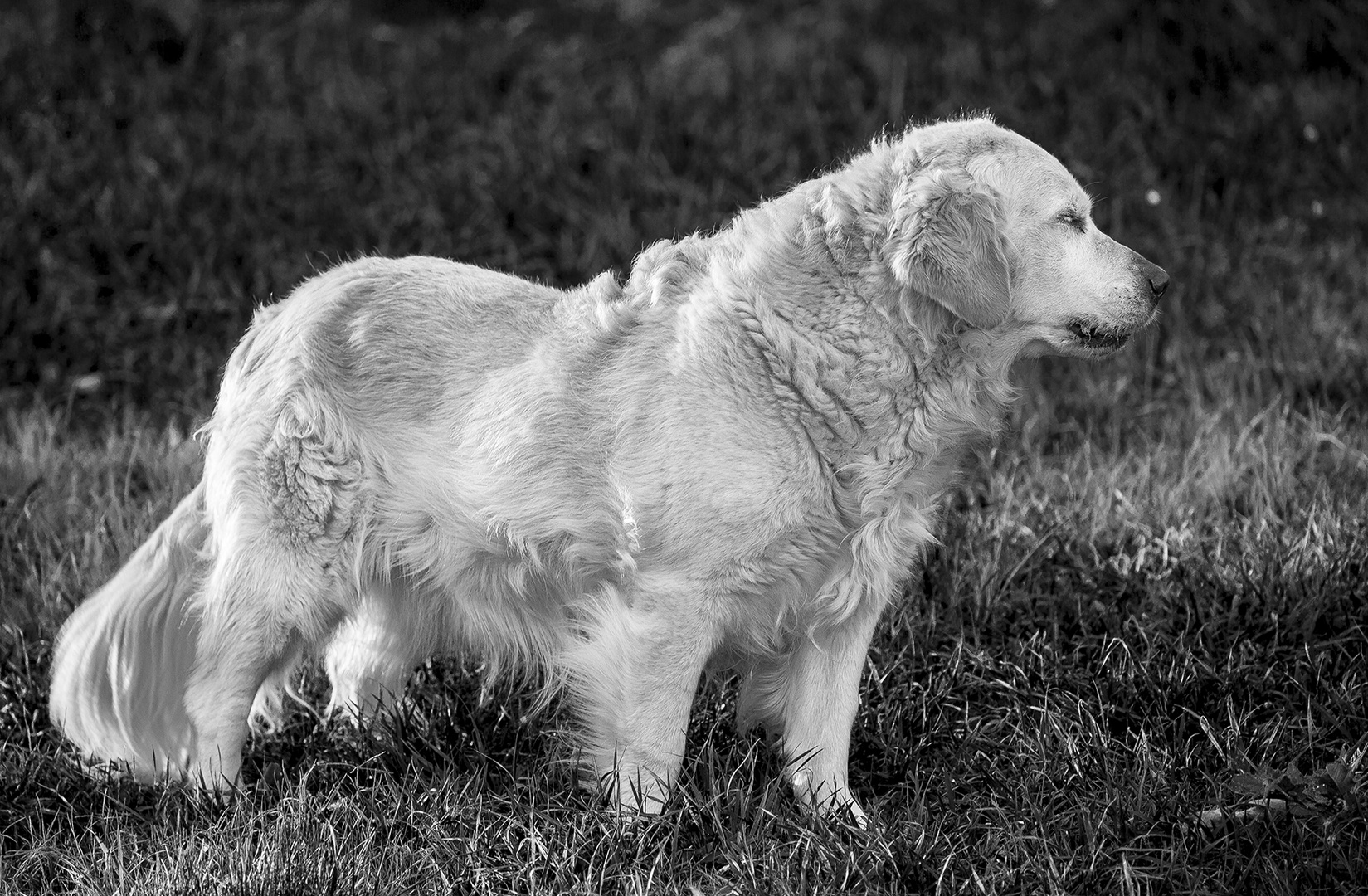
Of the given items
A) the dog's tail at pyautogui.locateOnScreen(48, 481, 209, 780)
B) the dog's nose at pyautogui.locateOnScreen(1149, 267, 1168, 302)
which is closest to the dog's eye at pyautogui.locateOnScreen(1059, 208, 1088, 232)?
the dog's nose at pyautogui.locateOnScreen(1149, 267, 1168, 302)

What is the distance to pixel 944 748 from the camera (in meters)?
3.61

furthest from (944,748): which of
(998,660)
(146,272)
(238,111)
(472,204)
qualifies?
(238,111)

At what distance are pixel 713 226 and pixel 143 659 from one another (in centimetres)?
377

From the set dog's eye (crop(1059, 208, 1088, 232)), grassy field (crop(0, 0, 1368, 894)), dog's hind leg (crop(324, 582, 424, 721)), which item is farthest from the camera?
dog's hind leg (crop(324, 582, 424, 721))

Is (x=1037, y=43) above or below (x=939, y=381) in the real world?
below

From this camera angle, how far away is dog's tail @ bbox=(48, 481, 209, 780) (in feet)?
12.1

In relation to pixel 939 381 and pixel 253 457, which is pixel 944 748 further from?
pixel 253 457

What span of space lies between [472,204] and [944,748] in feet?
14.2

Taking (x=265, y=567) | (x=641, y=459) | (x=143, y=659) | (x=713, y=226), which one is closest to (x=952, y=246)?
(x=641, y=459)

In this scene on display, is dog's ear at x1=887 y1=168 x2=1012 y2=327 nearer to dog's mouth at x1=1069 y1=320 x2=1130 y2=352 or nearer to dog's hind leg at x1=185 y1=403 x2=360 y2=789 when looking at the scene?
dog's mouth at x1=1069 y1=320 x2=1130 y2=352

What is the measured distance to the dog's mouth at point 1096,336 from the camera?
3408mm

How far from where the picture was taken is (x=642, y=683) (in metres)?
3.26

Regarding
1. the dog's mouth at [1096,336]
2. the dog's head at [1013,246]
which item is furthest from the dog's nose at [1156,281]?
the dog's mouth at [1096,336]

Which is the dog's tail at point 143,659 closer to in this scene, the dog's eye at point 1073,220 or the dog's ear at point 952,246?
the dog's ear at point 952,246
